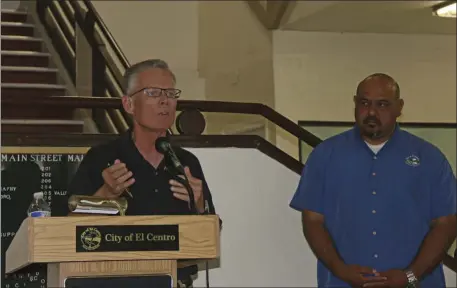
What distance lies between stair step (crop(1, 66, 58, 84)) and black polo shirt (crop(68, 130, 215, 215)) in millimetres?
3495

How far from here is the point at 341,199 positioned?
3414mm

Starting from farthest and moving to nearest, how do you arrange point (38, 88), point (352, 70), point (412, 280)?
point (352, 70) < point (38, 88) < point (412, 280)

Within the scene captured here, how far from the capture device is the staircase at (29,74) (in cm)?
563

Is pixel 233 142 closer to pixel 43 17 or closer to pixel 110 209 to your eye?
pixel 110 209

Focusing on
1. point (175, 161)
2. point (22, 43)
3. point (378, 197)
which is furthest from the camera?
point (22, 43)

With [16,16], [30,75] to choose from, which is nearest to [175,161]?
[30,75]

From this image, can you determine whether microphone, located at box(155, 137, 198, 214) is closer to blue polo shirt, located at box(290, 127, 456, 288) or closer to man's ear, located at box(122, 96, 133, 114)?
man's ear, located at box(122, 96, 133, 114)

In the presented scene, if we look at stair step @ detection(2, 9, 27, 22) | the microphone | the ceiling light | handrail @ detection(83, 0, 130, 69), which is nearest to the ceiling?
the ceiling light

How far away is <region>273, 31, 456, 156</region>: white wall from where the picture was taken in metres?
7.38

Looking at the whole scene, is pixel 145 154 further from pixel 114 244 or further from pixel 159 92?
pixel 114 244

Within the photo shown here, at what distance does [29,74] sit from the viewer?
249 inches

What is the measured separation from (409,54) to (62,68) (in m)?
3.32

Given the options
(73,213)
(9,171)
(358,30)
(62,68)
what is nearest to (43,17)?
(62,68)

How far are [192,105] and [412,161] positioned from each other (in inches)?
47.8
